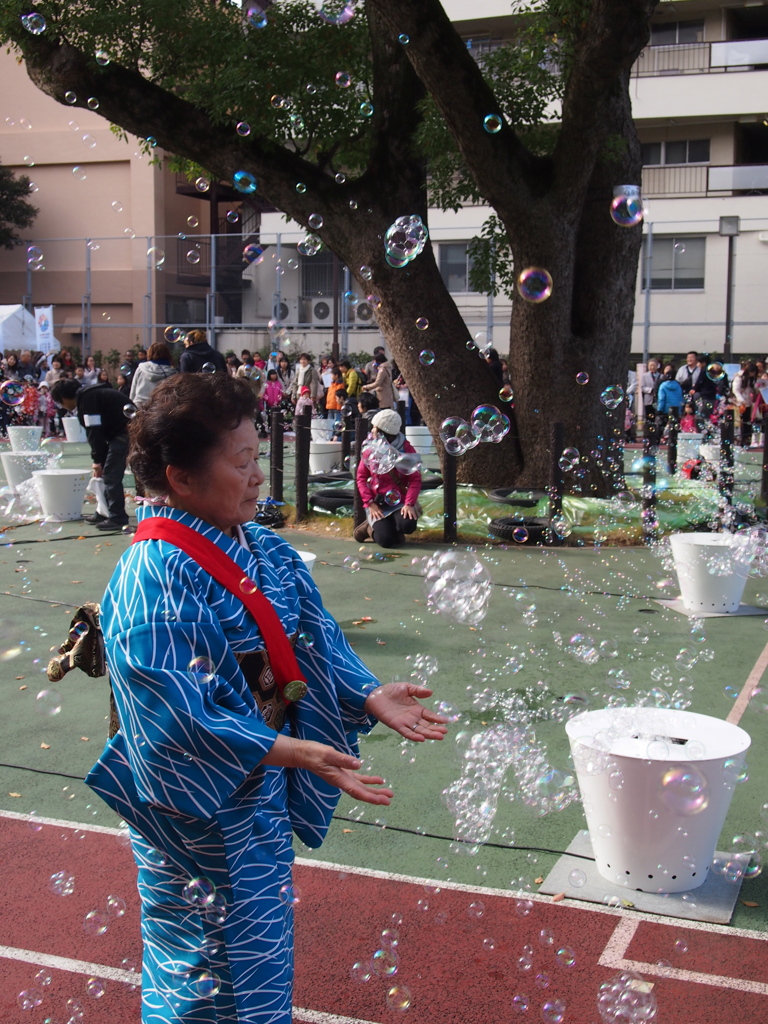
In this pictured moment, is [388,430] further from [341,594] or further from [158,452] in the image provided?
[158,452]

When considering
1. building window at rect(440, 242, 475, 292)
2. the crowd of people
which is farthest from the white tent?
the crowd of people

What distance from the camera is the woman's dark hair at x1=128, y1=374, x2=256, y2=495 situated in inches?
75.8

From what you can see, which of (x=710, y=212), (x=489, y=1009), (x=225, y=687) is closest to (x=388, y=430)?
(x=489, y=1009)

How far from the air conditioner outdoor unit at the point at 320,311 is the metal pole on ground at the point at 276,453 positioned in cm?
1468

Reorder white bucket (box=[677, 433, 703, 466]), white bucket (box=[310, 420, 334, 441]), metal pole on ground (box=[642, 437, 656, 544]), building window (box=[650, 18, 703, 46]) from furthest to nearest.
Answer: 1. building window (box=[650, 18, 703, 46])
2. white bucket (box=[310, 420, 334, 441])
3. white bucket (box=[677, 433, 703, 466])
4. metal pole on ground (box=[642, 437, 656, 544])

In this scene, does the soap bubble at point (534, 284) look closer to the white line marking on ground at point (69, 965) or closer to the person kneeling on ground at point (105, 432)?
the person kneeling on ground at point (105, 432)

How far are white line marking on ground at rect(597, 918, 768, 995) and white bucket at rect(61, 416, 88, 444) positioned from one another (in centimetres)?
1789

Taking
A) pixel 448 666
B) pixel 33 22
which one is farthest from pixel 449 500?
pixel 33 22

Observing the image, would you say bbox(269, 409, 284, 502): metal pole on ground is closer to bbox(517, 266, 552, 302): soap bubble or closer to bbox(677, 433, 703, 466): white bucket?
bbox(517, 266, 552, 302): soap bubble

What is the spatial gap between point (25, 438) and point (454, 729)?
11659 mm

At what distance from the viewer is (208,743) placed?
1.71 meters

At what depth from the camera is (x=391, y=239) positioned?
9.27 m

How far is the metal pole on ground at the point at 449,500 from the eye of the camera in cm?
948

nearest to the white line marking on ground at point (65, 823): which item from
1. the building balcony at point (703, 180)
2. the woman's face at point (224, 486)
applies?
the woman's face at point (224, 486)
